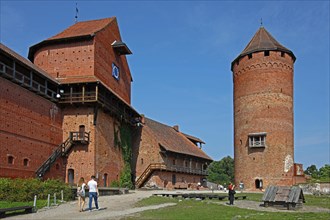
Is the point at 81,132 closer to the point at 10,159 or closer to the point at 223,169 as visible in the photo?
the point at 10,159

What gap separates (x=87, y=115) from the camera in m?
33.9

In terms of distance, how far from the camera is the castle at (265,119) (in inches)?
1770

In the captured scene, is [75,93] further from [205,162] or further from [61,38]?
[205,162]

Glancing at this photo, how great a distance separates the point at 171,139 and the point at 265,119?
1286cm

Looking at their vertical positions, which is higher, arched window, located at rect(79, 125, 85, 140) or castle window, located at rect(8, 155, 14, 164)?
arched window, located at rect(79, 125, 85, 140)

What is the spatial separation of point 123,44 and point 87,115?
32.4 feet

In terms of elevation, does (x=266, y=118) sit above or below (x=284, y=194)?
above

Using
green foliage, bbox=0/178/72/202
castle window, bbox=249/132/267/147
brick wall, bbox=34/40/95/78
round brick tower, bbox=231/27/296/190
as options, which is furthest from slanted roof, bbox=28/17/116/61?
castle window, bbox=249/132/267/147

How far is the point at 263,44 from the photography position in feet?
158

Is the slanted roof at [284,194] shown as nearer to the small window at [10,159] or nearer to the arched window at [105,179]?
the small window at [10,159]

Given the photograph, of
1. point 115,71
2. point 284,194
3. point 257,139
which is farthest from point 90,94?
point 257,139

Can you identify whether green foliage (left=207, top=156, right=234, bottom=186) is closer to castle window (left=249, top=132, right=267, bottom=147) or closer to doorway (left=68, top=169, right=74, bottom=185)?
castle window (left=249, top=132, right=267, bottom=147)

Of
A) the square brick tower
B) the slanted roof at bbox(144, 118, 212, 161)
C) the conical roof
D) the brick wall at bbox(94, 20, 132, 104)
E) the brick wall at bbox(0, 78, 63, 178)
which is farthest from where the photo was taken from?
the slanted roof at bbox(144, 118, 212, 161)

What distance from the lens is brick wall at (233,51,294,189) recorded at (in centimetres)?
4488
